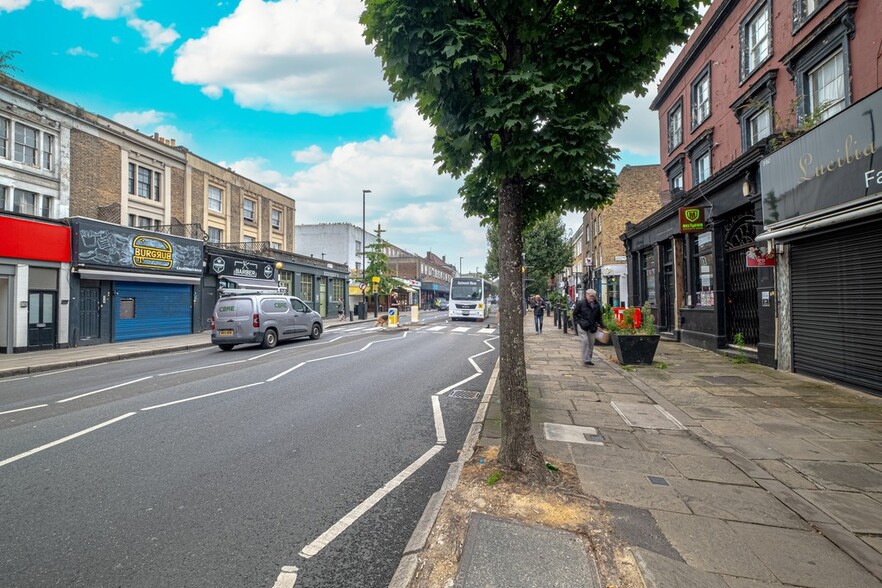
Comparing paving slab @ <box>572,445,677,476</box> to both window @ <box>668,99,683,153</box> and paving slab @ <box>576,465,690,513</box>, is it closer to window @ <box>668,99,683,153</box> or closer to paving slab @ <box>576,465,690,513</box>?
paving slab @ <box>576,465,690,513</box>

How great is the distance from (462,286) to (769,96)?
20.0m

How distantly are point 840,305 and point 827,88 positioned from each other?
5076 mm

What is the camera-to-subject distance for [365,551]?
2.88m

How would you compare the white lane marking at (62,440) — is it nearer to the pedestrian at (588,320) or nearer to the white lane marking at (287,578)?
the white lane marking at (287,578)

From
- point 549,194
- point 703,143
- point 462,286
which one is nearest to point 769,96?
point 703,143

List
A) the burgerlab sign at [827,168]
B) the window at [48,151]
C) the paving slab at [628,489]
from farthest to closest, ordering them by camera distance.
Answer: the window at [48,151] → the burgerlab sign at [827,168] → the paving slab at [628,489]

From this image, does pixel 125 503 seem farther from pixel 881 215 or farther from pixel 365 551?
pixel 881 215

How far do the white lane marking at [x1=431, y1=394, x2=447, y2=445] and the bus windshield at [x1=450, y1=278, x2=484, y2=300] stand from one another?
72.4ft

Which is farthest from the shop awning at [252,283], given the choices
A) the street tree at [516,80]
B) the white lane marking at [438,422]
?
the street tree at [516,80]

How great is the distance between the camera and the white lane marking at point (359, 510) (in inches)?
114

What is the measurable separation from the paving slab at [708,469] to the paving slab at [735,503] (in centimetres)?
12

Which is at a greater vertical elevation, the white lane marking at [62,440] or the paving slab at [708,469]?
the white lane marking at [62,440]

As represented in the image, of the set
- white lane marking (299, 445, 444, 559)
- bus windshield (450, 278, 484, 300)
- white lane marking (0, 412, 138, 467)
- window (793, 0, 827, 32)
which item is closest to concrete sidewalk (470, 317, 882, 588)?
white lane marking (299, 445, 444, 559)

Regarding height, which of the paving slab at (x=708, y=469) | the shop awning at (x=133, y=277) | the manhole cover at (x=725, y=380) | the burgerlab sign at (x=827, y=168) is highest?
the burgerlab sign at (x=827, y=168)
